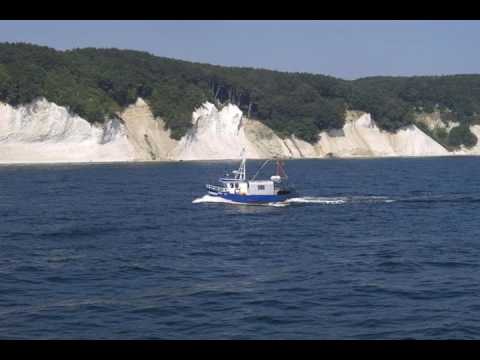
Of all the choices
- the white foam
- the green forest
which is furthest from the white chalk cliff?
the white foam

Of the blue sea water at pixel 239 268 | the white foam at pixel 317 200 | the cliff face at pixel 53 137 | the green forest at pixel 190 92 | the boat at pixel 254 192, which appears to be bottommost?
the blue sea water at pixel 239 268

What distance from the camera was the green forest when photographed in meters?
128

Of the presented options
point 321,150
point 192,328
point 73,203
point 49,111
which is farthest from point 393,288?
point 321,150

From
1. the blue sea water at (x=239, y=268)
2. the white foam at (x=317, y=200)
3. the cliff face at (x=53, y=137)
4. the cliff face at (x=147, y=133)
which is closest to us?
the blue sea water at (x=239, y=268)

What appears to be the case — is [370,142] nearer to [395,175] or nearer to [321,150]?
[321,150]

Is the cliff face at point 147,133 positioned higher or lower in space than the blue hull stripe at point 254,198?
higher

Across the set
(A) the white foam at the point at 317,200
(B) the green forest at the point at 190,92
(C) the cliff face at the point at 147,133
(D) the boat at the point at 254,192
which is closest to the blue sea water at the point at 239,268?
(A) the white foam at the point at 317,200

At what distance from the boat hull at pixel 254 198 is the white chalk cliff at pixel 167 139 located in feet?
221

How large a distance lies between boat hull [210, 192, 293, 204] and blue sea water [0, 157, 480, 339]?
158cm

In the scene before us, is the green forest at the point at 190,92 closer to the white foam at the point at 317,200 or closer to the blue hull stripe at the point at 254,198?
the blue hull stripe at the point at 254,198

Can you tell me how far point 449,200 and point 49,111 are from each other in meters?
80.1

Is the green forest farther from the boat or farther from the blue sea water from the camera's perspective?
the blue sea water

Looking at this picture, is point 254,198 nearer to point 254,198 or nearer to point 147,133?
point 254,198

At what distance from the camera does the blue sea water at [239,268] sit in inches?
767
